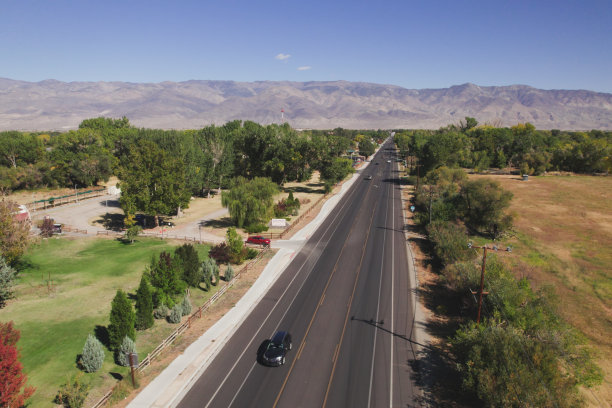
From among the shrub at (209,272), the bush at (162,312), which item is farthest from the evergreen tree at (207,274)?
the bush at (162,312)

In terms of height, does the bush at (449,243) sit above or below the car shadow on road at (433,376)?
above

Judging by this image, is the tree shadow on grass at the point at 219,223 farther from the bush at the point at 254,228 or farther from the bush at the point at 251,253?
the bush at the point at 251,253

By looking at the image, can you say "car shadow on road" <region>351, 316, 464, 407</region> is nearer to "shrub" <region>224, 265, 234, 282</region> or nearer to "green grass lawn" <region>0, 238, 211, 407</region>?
"shrub" <region>224, 265, 234, 282</region>

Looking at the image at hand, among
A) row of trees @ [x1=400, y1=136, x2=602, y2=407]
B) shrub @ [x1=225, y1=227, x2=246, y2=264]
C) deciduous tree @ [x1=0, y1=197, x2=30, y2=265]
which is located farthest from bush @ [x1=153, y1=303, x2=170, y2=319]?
row of trees @ [x1=400, y1=136, x2=602, y2=407]

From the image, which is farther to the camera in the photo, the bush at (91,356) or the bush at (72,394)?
the bush at (91,356)

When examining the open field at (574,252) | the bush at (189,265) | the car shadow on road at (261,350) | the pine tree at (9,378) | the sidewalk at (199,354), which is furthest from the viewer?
A: the bush at (189,265)

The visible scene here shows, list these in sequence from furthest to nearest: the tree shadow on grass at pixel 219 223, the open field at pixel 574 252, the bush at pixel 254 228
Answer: the tree shadow on grass at pixel 219 223 < the bush at pixel 254 228 < the open field at pixel 574 252
